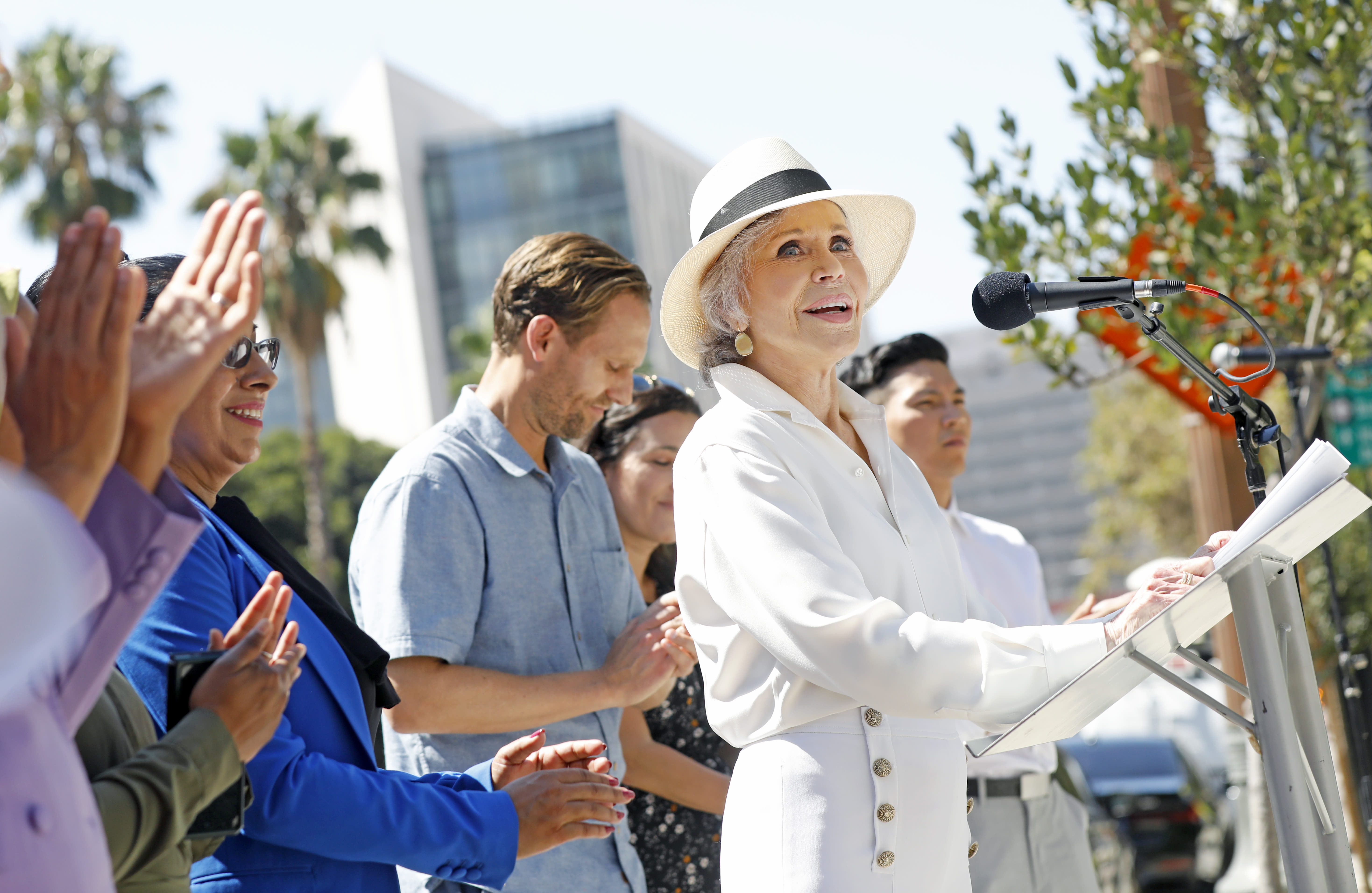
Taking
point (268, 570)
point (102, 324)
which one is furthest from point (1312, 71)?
point (102, 324)

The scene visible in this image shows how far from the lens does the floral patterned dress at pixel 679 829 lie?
11.8 ft

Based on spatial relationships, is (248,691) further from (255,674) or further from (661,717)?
(661,717)

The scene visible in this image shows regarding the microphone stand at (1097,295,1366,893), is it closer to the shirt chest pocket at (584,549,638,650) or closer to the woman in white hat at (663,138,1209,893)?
the woman in white hat at (663,138,1209,893)

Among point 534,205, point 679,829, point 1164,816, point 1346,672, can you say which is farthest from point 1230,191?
point 534,205

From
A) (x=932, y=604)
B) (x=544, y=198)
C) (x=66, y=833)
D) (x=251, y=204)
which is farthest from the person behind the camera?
(x=544, y=198)

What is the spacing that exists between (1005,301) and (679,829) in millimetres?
1762

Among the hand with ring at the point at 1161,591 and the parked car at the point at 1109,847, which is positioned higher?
the hand with ring at the point at 1161,591

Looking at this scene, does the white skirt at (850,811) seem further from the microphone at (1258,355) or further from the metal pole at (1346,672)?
the metal pole at (1346,672)

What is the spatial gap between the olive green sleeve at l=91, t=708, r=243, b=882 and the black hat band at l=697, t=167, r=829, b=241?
1.45m

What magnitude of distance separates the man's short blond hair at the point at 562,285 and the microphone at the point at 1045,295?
40.1 inches

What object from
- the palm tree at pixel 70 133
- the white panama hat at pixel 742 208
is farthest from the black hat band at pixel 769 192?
the palm tree at pixel 70 133

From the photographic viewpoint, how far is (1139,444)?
28000mm

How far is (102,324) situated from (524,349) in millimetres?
2044

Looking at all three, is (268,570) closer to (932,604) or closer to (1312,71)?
(932,604)
